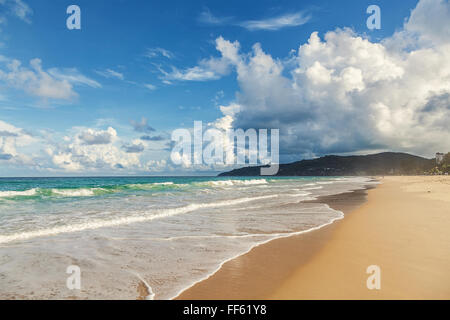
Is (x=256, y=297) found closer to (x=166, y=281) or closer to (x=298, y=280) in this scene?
(x=298, y=280)

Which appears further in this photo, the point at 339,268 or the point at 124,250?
the point at 124,250

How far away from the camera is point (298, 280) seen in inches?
175

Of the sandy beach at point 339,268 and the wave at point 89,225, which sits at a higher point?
the sandy beach at point 339,268

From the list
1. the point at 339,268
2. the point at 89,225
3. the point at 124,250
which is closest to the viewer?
the point at 339,268

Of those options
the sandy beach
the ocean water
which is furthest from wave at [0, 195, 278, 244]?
the sandy beach

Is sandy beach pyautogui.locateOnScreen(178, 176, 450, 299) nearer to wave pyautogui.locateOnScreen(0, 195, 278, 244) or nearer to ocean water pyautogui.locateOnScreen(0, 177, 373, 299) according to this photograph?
ocean water pyautogui.locateOnScreen(0, 177, 373, 299)

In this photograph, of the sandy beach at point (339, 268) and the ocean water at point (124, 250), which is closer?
the sandy beach at point (339, 268)

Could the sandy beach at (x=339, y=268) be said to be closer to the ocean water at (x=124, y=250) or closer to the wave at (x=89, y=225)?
the ocean water at (x=124, y=250)

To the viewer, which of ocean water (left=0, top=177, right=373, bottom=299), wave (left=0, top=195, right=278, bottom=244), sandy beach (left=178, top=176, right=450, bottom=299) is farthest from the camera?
wave (left=0, top=195, right=278, bottom=244)

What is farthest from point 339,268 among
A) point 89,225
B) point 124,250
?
point 89,225

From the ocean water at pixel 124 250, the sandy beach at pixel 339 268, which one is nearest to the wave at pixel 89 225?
the ocean water at pixel 124 250

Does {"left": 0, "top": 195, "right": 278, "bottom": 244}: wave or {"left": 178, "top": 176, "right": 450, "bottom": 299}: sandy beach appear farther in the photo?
{"left": 0, "top": 195, "right": 278, "bottom": 244}: wave

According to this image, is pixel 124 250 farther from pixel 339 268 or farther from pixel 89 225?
pixel 339 268

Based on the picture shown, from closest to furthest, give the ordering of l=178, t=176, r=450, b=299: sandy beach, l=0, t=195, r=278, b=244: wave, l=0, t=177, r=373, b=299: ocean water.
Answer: l=178, t=176, r=450, b=299: sandy beach, l=0, t=177, r=373, b=299: ocean water, l=0, t=195, r=278, b=244: wave
